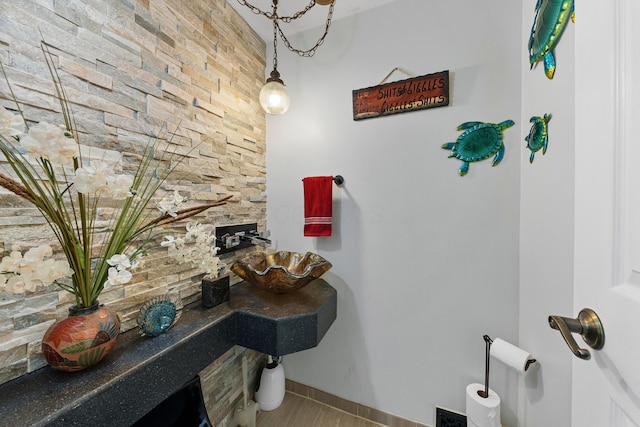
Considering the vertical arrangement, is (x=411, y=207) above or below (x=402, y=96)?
below

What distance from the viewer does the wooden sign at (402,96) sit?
120 cm

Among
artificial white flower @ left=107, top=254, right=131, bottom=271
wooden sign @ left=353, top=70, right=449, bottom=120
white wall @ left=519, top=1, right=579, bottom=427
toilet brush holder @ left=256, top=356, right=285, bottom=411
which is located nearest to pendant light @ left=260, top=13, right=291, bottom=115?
wooden sign @ left=353, top=70, right=449, bottom=120

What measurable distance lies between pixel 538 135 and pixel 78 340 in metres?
1.70

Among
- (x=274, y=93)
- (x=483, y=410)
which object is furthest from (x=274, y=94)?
(x=483, y=410)

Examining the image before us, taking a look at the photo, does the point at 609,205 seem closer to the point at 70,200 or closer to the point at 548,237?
the point at 548,237

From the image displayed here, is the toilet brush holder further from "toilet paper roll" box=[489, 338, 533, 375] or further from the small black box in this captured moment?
"toilet paper roll" box=[489, 338, 533, 375]

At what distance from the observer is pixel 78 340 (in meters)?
0.61

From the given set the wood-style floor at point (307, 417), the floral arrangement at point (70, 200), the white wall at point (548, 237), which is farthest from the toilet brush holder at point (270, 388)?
the white wall at point (548, 237)

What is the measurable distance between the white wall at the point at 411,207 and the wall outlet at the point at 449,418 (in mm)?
38

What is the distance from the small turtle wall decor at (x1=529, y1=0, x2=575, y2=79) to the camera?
74 centimetres

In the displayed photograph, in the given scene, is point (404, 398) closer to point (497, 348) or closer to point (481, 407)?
point (481, 407)

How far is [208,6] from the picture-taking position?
1185 mm

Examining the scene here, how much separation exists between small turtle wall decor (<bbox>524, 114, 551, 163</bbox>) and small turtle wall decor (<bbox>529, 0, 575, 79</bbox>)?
154mm

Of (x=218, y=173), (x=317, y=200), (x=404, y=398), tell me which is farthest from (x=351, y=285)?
(x=218, y=173)
